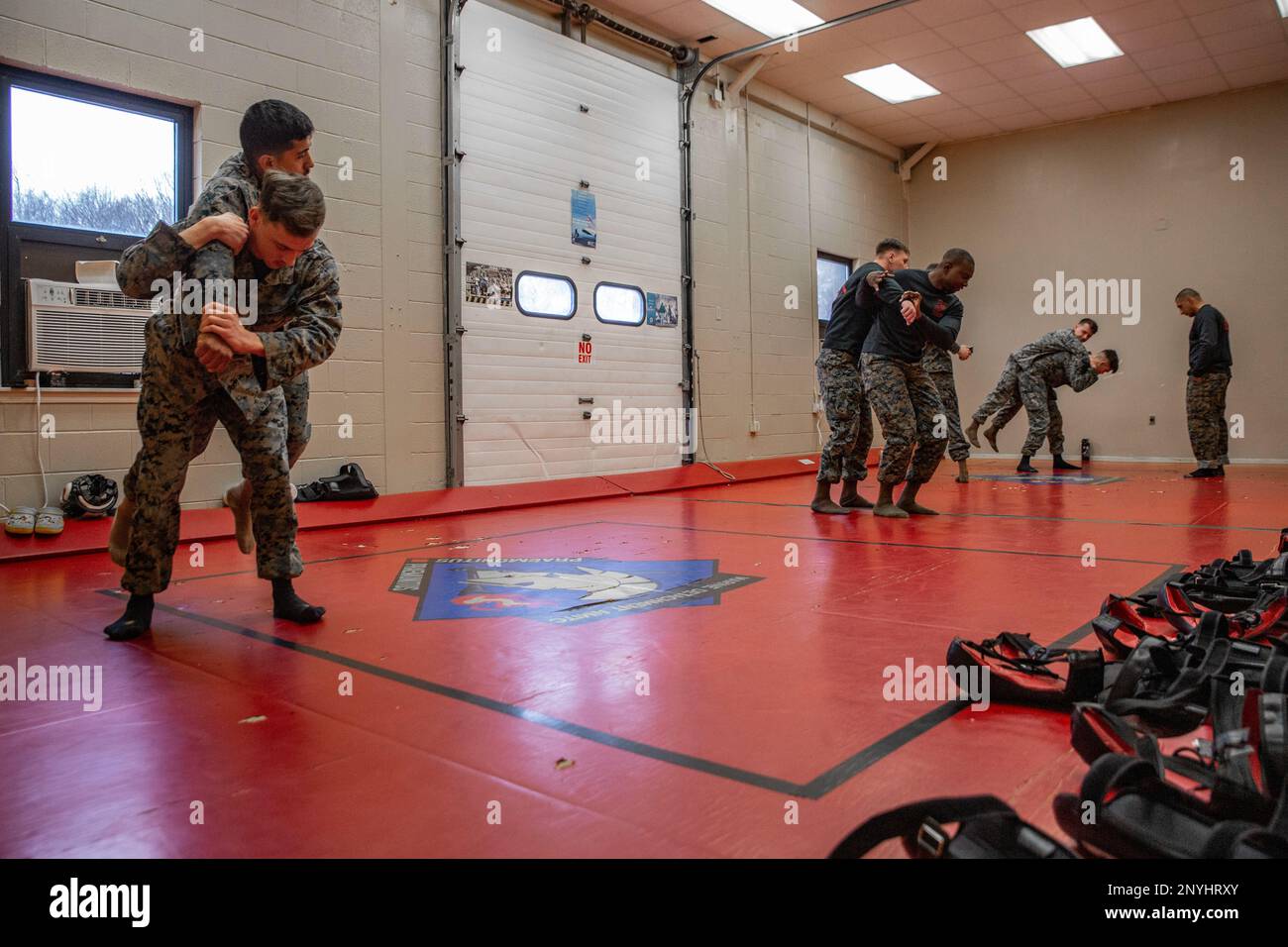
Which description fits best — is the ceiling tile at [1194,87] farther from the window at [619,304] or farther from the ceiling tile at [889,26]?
the window at [619,304]

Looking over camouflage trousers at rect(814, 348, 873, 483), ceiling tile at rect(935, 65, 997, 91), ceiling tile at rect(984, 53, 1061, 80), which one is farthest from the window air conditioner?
ceiling tile at rect(984, 53, 1061, 80)

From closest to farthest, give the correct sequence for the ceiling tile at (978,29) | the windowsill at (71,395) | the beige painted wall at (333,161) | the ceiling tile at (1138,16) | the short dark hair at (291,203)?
the short dark hair at (291,203), the windowsill at (71,395), the beige painted wall at (333,161), the ceiling tile at (1138,16), the ceiling tile at (978,29)

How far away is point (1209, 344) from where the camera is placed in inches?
357

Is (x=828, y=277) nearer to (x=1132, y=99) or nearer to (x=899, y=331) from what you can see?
(x=1132, y=99)

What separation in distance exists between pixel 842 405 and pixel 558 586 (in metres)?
2.92

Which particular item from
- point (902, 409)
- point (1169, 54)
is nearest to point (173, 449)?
point (902, 409)

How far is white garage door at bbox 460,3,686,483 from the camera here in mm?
7516

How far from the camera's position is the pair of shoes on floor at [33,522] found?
4582mm

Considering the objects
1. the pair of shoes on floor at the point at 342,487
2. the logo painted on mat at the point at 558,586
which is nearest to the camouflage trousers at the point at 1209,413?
the logo painted on mat at the point at 558,586

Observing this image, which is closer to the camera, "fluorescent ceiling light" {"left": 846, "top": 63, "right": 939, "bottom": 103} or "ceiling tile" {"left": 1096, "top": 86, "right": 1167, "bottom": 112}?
"fluorescent ceiling light" {"left": 846, "top": 63, "right": 939, "bottom": 103}

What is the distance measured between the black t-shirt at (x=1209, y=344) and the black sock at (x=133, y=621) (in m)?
9.76

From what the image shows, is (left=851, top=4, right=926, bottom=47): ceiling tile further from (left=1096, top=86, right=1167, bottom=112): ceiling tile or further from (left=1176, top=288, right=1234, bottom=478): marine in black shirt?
(left=1176, top=288, right=1234, bottom=478): marine in black shirt

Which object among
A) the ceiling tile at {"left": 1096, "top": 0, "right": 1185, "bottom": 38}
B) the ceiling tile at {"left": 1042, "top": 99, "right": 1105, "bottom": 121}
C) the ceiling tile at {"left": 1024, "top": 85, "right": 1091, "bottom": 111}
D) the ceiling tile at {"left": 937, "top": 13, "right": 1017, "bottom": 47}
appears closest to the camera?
the ceiling tile at {"left": 1096, "top": 0, "right": 1185, "bottom": 38}

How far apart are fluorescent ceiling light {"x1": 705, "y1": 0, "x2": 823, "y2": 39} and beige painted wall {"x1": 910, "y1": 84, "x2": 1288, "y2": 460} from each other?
502 centimetres
